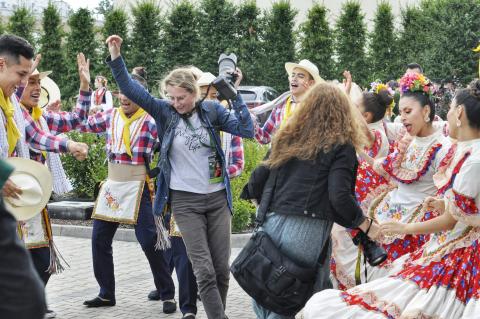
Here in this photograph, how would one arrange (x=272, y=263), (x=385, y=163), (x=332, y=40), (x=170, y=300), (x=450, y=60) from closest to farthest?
(x=272, y=263) < (x=385, y=163) < (x=170, y=300) < (x=450, y=60) < (x=332, y=40)

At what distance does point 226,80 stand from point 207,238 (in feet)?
3.68

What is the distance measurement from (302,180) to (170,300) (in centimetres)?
259

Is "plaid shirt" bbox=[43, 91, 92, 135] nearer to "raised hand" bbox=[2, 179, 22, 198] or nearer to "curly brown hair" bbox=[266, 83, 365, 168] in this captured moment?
"raised hand" bbox=[2, 179, 22, 198]

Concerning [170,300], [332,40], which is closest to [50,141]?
[170,300]

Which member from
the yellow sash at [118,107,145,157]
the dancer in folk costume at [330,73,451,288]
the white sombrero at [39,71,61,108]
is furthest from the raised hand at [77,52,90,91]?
the dancer in folk costume at [330,73,451,288]

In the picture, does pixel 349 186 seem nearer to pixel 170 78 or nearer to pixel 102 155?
pixel 170 78

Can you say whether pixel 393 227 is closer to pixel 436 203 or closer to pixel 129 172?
pixel 436 203

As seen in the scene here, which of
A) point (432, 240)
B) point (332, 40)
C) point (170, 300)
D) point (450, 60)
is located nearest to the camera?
point (432, 240)

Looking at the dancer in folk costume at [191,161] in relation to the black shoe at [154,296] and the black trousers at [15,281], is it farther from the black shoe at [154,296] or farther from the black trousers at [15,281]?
the black trousers at [15,281]

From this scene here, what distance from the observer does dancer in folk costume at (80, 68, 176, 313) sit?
6746 mm

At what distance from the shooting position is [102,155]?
37.9 feet

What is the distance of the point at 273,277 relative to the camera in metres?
4.33

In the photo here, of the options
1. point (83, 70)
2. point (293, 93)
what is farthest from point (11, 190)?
point (293, 93)

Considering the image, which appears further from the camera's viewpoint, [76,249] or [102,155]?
[102,155]
